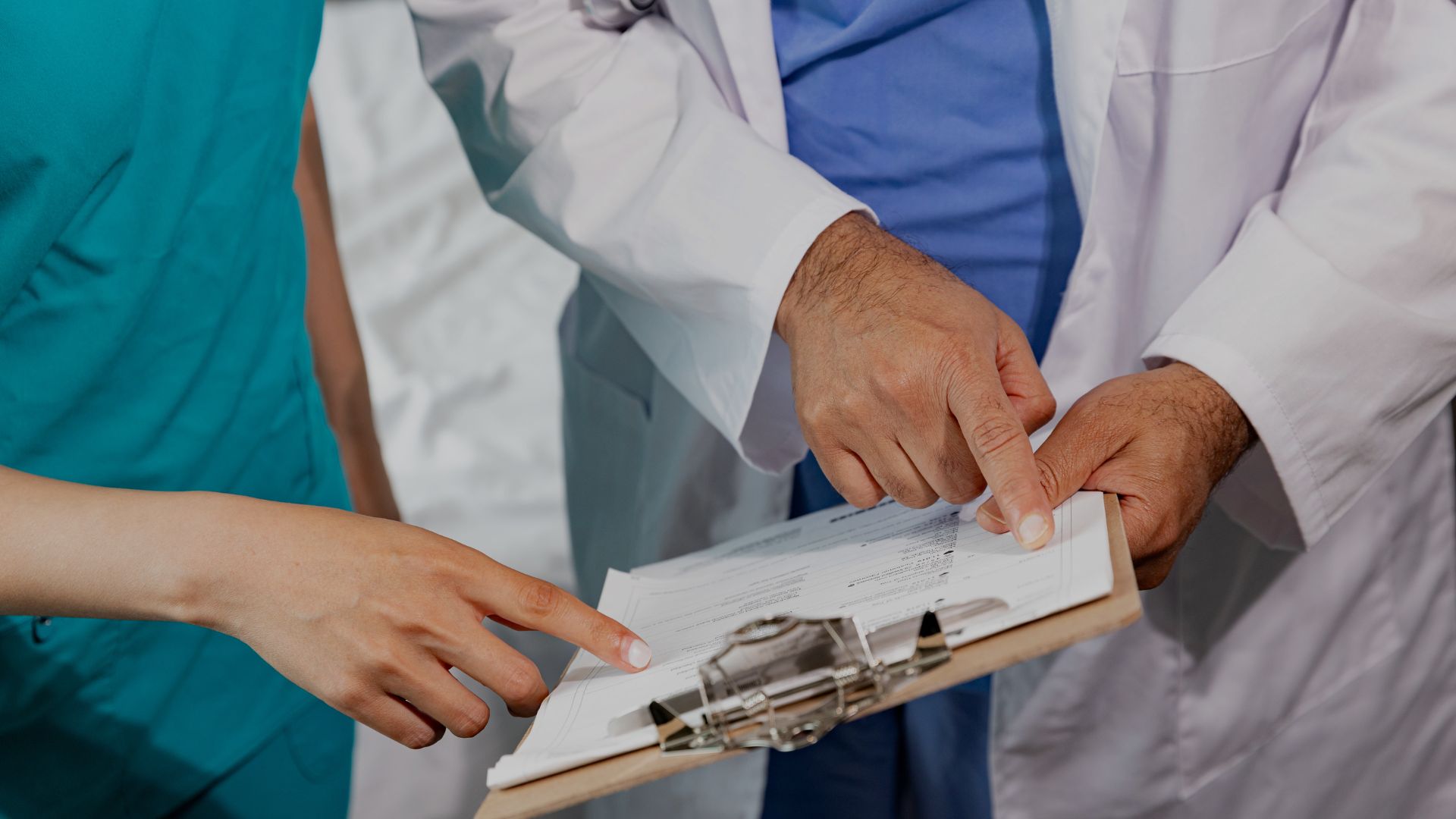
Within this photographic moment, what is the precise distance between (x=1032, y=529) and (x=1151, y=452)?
126mm

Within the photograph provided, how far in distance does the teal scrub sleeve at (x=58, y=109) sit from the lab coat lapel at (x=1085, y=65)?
1.74 feet

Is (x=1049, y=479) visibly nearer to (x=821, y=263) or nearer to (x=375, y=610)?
(x=821, y=263)

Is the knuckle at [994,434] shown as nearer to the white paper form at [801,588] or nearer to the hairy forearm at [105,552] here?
the white paper form at [801,588]

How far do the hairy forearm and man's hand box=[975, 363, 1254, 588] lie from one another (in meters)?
0.37

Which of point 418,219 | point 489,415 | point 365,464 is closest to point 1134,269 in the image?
point 365,464

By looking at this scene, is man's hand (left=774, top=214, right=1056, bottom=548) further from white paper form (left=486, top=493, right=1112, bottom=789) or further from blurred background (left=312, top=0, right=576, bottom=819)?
blurred background (left=312, top=0, right=576, bottom=819)

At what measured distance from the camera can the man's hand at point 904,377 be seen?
0.61 metres

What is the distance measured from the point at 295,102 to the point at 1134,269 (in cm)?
58

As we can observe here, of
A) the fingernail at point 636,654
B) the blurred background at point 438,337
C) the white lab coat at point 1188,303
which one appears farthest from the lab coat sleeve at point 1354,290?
the blurred background at point 438,337

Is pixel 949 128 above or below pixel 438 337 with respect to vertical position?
above

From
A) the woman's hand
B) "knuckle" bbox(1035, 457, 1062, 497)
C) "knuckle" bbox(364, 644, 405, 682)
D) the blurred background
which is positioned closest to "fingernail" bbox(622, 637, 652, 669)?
the woman's hand

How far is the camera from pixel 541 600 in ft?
1.82

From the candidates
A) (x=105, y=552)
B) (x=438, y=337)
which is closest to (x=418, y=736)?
(x=105, y=552)

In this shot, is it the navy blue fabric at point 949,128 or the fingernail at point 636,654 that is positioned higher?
the navy blue fabric at point 949,128
